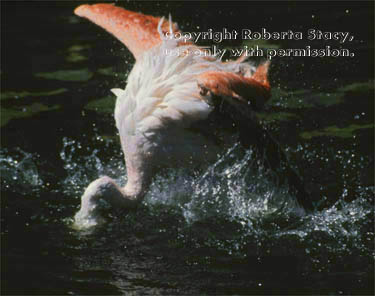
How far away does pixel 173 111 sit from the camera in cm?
562

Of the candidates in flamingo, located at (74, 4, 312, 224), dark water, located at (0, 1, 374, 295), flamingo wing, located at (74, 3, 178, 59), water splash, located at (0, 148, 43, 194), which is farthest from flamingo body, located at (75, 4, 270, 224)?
water splash, located at (0, 148, 43, 194)

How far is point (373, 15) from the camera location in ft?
31.4

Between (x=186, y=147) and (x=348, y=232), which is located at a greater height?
(x=186, y=147)

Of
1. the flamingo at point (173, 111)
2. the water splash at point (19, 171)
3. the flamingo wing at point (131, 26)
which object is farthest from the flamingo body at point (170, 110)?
the water splash at point (19, 171)

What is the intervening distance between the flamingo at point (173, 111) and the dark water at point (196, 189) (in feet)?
0.74

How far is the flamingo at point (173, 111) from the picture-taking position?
5516 millimetres

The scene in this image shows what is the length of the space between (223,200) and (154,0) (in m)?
4.99

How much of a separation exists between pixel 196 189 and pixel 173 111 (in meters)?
0.85

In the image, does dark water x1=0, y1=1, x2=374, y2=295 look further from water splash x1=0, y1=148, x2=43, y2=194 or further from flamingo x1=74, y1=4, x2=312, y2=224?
flamingo x1=74, y1=4, x2=312, y2=224

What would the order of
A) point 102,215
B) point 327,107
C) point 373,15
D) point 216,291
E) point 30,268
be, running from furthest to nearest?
point 373,15 → point 327,107 → point 102,215 → point 30,268 → point 216,291

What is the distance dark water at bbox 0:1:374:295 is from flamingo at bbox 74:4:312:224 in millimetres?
227

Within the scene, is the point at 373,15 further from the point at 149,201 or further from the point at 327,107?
the point at 149,201

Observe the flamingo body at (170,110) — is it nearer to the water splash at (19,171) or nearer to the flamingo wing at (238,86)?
the flamingo wing at (238,86)

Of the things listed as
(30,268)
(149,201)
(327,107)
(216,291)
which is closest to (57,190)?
(149,201)
